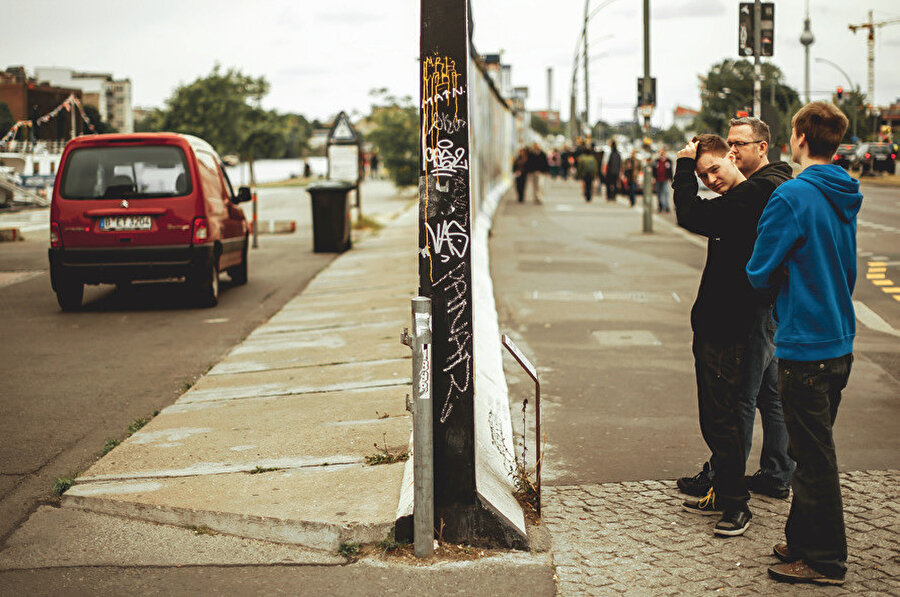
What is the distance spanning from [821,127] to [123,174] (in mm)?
9202

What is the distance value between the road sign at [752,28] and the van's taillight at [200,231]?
898 cm

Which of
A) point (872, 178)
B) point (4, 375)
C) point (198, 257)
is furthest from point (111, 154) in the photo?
point (872, 178)

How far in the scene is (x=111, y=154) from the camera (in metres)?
11.6

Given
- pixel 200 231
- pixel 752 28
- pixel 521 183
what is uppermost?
pixel 752 28

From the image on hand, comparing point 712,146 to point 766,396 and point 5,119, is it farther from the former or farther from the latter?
point 5,119

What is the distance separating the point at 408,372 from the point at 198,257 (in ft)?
15.8

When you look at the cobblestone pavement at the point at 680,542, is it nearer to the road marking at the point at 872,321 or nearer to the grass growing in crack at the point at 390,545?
the grass growing in crack at the point at 390,545

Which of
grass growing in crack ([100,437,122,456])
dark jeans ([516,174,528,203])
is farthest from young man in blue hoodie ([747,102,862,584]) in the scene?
dark jeans ([516,174,528,203])

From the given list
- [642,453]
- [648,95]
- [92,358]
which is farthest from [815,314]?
[648,95]

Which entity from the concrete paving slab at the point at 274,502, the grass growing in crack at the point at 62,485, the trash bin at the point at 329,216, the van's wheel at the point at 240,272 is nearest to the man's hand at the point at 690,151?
the concrete paving slab at the point at 274,502

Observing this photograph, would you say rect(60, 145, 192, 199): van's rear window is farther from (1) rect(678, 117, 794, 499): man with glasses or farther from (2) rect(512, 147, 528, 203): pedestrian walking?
(2) rect(512, 147, 528, 203): pedestrian walking

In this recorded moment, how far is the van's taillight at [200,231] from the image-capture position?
1157cm

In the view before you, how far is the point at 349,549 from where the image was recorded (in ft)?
14.4

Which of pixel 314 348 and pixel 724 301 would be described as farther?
pixel 314 348
